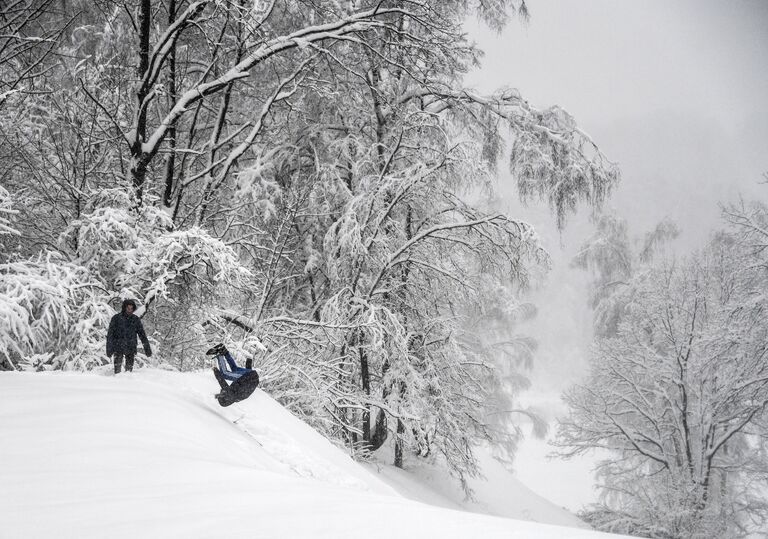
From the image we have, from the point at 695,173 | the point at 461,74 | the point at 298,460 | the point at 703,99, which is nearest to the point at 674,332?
the point at 461,74

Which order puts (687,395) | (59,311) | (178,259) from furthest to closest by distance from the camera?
(687,395) → (178,259) → (59,311)

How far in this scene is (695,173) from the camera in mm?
93500

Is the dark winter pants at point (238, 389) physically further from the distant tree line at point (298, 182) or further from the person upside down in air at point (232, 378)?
the distant tree line at point (298, 182)

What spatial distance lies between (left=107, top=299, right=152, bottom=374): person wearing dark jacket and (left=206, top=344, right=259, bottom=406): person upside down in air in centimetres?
91

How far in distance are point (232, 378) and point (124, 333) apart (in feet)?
4.16

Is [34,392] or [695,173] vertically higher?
[695,173]

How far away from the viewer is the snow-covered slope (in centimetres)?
198

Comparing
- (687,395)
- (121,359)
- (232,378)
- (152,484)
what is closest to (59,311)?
(121,359)

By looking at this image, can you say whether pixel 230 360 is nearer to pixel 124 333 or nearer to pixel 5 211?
pixel 124 333

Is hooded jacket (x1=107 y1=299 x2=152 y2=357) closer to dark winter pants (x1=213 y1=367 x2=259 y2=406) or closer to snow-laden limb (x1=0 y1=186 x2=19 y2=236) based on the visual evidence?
dark winter pants (x1=213 y1=367 x2=259 y2=406)

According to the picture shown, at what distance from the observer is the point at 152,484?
247 centimetres

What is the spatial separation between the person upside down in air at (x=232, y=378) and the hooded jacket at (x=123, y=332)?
91 centimetres

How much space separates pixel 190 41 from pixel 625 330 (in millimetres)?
13361

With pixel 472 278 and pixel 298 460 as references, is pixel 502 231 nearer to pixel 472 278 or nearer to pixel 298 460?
pixel 472 278
